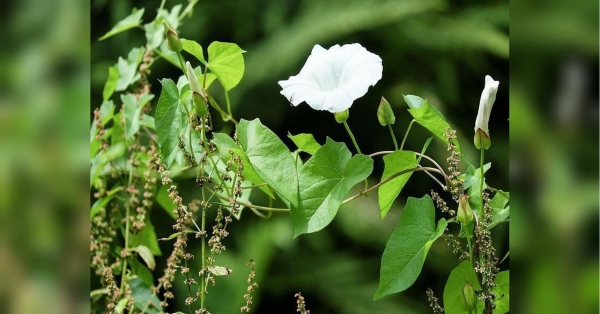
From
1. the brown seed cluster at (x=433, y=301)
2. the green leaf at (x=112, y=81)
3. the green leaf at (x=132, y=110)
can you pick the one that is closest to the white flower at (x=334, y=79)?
the brown seed cluster at (x=433, y=301)

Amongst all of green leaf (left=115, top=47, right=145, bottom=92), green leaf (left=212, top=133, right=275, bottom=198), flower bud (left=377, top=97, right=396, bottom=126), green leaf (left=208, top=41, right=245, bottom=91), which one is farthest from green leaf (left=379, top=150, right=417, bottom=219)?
green leaf (left=115, top=47, right=145, bottom=92)

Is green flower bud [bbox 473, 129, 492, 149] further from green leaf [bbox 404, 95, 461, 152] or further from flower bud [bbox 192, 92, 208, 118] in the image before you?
flower bud [bbox 192, 92, 208, 118]

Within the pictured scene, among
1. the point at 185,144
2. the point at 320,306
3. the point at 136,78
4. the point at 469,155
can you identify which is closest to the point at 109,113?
the point at 136,78

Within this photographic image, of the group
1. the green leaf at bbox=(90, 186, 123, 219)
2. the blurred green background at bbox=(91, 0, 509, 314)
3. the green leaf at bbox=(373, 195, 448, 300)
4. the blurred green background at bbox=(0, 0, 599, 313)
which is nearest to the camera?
the blurred green background at bbox=(0, 0, 599, 313)

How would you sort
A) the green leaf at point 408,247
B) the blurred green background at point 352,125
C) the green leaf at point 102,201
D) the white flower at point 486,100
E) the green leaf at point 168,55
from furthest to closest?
the green leaf at point 102,201 < the green leaf at point 168,55 < the green leaf at point 408,247 < the white flower at point 486,100 < the blurred green background at point 352,125

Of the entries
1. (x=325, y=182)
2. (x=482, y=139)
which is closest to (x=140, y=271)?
(x=325, y=182)

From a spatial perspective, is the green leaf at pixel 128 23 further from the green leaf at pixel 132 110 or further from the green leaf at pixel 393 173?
the green leaf at pixel 393 173

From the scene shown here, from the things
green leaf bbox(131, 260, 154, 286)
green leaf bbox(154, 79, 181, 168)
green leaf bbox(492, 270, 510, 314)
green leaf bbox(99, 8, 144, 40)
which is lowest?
green leaf bbox(131, 260, 154, 286)

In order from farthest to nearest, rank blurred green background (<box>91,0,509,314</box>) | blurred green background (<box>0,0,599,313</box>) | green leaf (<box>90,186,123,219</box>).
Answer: green leaf (<box>90,186,123,219</box>)
blurred green background (<box>91,0,509,314</box>)
blurred green background (<box>0,0,599,313</box>)
